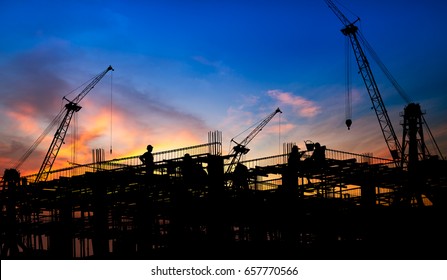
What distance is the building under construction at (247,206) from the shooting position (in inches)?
984

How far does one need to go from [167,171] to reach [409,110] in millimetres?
31746

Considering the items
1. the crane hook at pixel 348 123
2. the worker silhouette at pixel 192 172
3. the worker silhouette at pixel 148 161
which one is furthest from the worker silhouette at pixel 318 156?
the crane hook at pixel 348 123

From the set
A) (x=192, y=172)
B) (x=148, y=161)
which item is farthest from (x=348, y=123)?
(x=148, y=161)

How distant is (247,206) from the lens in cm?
2956

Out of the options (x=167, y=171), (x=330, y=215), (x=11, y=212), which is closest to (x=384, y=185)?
(x=330, y=215)

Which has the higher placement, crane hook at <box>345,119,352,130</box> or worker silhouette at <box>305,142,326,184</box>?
crane hook at <box>345,119,352,130</box>

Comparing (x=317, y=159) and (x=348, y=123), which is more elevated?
(x=348, y=123)

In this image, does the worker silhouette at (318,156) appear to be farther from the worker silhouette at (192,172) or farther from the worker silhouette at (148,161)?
the worker silhouette at (148,161)

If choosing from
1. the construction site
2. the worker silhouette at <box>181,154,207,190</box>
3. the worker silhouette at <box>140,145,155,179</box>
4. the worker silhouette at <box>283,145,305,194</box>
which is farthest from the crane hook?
the worker silhouette at <box>140,145,155,179</box>

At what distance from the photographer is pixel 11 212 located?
37.2m

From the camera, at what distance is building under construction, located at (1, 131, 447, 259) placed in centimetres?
2500

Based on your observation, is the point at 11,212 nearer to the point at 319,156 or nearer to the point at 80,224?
the point at 80,224

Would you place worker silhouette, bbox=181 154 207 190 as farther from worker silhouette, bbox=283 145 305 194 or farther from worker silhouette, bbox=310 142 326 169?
worker silhouette, bbox=310 142 326 169

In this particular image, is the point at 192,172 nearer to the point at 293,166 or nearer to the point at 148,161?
the point at 148,161
